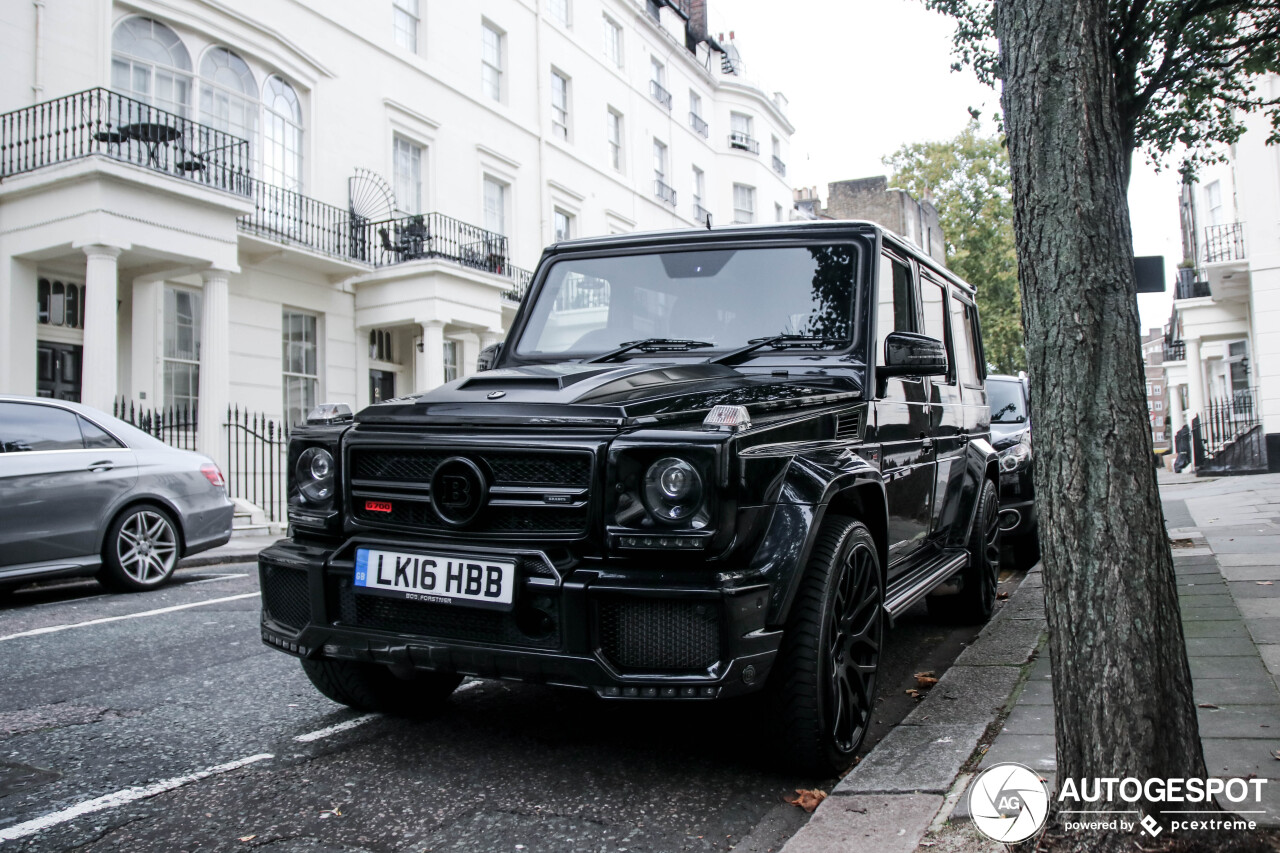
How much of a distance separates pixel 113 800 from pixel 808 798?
220 centimetres

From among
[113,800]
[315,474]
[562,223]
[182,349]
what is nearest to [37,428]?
[315,474]

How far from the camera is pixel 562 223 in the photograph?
77.8 ft

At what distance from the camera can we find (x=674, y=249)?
4.54 metres

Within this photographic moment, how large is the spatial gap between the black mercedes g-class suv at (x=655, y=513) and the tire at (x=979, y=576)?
158 centimetres

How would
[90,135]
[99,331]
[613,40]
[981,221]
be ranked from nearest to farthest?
[99,331]
[90,135]
[613,40]
[981,221]

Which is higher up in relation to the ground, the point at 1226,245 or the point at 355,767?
the point at 1226,245

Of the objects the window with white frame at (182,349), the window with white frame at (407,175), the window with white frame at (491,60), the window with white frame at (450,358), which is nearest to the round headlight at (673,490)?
the window with white frame at (182,349)

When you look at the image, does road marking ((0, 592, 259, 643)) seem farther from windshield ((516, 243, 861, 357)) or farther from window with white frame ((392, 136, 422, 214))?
window with white frame ((392, 136, 422, 214))

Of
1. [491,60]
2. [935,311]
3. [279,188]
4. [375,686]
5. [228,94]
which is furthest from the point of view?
[491,60]

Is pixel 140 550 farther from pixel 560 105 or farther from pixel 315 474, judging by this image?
pixel 560 105

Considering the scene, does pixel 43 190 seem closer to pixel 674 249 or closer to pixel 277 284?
pixel 277 284

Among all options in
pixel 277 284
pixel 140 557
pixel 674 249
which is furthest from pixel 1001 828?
pixel 277 284

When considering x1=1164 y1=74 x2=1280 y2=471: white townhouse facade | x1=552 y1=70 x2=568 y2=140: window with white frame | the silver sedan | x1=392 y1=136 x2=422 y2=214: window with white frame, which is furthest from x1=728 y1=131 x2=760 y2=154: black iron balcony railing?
the silver sedan

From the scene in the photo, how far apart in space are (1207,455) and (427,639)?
2687cm
